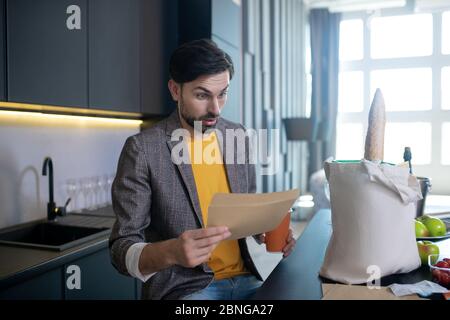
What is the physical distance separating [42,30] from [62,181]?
92 centimetres

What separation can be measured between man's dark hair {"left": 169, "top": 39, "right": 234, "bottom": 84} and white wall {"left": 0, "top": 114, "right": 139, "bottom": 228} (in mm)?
1154

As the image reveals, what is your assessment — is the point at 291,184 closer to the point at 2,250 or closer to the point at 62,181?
the point at 62,181

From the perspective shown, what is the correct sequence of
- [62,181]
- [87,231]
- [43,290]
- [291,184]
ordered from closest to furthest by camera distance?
[43,290], [87,231], [62,181], [291,184]

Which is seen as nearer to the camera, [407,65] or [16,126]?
[16,126]

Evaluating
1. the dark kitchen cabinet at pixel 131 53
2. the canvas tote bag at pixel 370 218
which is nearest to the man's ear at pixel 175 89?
the canvas tote bag at pixel 370 218

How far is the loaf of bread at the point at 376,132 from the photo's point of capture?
38.5 inches

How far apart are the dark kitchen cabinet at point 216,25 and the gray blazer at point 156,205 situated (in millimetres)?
1655

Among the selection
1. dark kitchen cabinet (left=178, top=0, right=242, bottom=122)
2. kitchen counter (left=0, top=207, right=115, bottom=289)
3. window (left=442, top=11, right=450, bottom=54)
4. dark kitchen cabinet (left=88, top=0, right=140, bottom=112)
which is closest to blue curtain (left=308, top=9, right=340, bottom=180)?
window (left=442, top=11, right=450, bottom=54)

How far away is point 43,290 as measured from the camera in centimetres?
158

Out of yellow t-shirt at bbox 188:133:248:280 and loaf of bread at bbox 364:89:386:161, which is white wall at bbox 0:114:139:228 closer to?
yellow t-shirt at bbox 188:133:248:280

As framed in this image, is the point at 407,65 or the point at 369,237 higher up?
the point at 407,65

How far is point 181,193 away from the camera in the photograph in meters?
1.32

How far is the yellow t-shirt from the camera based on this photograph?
1368 mm

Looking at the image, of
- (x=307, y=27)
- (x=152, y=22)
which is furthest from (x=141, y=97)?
(x=307, y=27)
